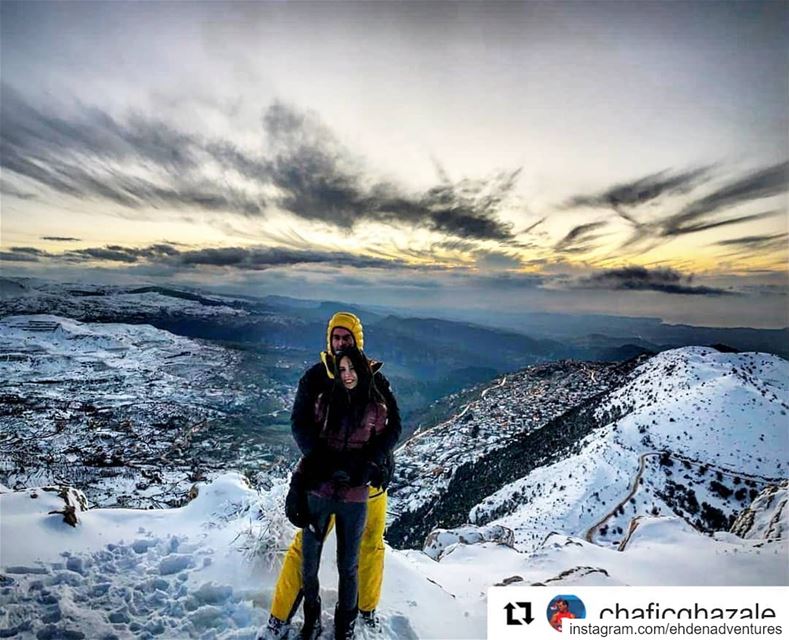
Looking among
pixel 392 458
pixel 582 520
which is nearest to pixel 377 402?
pixel 392 458

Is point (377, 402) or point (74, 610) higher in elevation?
point (377, 402)

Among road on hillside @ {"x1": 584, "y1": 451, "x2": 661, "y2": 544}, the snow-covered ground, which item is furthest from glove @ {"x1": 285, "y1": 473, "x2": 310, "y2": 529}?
road on hillside @ {"x1": 584, "y1": 451, "x2": 661, "y2": 544}

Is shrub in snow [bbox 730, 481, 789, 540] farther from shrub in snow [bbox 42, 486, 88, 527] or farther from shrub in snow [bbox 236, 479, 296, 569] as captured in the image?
shrub in snow [bbox 42, 486, 88, 527]

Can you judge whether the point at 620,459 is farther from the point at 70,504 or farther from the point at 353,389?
the point at 70,504

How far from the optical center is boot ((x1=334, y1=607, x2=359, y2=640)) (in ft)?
8.56

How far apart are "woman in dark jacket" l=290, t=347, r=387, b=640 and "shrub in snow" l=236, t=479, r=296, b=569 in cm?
85

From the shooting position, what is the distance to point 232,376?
42.9 meters

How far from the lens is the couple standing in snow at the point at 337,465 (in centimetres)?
252

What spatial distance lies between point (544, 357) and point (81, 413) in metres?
195

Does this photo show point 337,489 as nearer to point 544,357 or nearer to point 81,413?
point 81,413

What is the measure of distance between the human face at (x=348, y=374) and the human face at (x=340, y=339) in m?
0.09

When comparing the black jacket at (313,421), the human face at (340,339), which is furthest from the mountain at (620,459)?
the human face at (340,339)

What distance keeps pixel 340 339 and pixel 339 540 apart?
142cm

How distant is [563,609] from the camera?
3.24 meters
